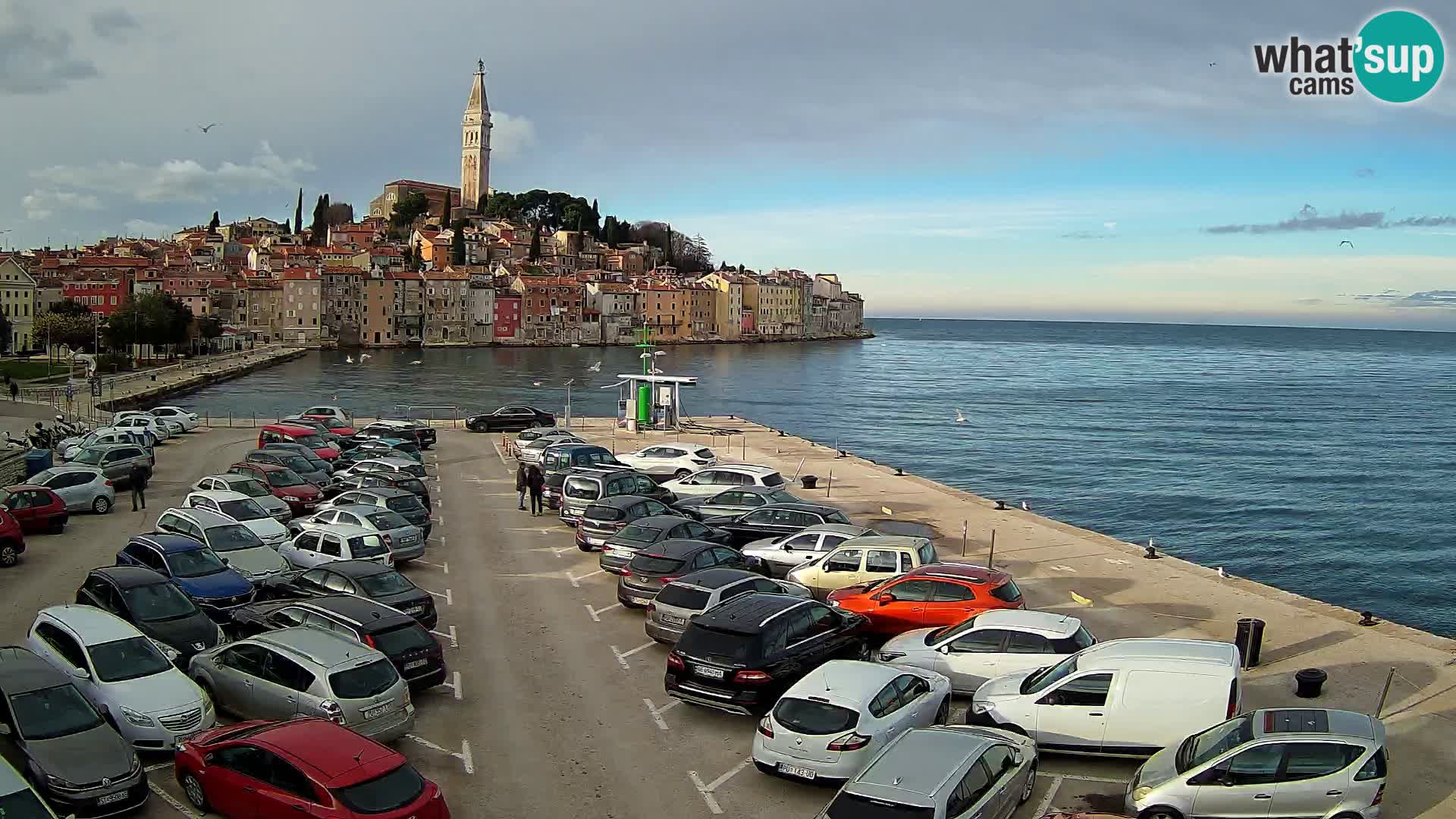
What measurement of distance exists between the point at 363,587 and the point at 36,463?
56.6ft

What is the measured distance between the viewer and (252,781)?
8234 millimetres

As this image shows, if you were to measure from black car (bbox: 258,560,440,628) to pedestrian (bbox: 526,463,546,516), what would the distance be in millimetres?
8578

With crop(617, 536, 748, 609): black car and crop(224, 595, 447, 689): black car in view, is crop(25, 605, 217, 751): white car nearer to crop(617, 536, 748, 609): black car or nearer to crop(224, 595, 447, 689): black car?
crop(224, 595, 447, 689): black car

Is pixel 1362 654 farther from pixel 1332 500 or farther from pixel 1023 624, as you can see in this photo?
pixel 1332 500

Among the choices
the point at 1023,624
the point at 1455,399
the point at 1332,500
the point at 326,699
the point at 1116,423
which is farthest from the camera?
the point at 1455,399

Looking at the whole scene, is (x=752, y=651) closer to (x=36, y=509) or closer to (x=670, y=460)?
(x=36, y=509)

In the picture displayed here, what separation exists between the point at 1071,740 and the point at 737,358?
13017 centimetres

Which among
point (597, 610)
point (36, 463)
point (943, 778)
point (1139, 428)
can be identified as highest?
point (943, 778)

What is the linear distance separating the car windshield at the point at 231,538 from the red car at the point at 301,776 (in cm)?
795

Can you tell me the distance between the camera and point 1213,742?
8.66 metres

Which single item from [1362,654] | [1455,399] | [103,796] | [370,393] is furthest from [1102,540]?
[1455,399]

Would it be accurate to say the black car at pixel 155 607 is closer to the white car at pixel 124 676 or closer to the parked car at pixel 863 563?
the white car at pixel 124 676

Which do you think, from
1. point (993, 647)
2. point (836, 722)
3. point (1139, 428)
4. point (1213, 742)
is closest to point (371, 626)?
point (836, 722)

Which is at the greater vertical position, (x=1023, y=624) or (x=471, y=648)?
(x=1023, y=624)
